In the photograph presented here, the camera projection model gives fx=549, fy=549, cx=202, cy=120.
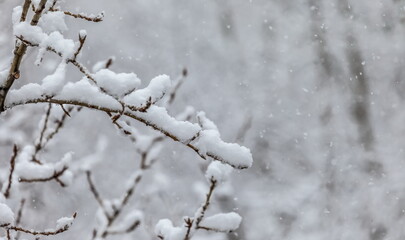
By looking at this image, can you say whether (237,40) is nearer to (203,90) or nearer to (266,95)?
(266,95)

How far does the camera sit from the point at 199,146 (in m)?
1.87

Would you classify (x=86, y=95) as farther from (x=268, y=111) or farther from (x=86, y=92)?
(x=268, y=111)

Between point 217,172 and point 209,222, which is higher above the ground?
point 217,172

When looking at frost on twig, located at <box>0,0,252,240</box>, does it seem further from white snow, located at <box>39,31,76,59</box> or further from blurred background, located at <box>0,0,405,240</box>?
blurred background, located at <box>0,0,405,240</box>

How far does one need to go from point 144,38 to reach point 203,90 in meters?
3.54

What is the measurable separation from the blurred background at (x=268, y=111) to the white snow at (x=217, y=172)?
13.4ft

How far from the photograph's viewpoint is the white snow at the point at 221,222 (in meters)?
2.79

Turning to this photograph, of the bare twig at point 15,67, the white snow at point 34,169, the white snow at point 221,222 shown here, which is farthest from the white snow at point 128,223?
the bare twig at point 15,67

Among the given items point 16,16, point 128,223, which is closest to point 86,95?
point 16,16

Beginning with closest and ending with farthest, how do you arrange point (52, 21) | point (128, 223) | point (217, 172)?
point (52, 21)
point (217, 172)
point (128, 223)

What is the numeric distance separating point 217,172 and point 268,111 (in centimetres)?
1538

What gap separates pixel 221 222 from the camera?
282 centimetres

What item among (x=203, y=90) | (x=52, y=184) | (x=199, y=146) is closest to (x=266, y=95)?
(x=203, y=90)

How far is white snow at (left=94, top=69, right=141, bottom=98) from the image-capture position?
1.69 m
